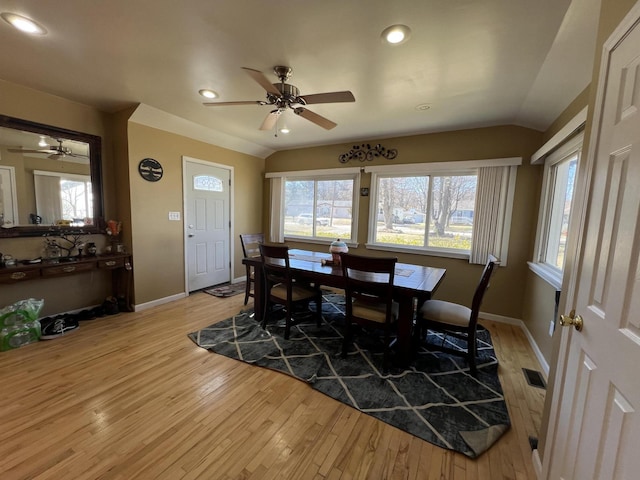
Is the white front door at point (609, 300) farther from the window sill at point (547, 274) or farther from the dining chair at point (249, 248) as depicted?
the dining chair at point (249, 248)

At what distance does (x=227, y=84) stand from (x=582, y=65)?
109 inches

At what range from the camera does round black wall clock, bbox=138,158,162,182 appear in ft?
10.9

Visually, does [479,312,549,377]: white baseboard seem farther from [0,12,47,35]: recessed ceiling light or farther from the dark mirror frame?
the dark mirror frame

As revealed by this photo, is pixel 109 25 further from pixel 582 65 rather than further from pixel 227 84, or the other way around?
pixel 582 65

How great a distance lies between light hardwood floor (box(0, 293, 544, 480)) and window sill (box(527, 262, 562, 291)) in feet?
2.60

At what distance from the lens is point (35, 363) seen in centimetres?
224

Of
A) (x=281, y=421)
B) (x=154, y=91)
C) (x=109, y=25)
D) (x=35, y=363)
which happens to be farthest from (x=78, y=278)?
(x=281, y=421)

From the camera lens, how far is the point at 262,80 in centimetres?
184

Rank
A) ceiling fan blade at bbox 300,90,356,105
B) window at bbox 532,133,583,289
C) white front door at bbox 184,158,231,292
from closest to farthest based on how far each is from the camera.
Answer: ceiling fan blade at bbox 300,90,356,105 < window at bbox 532,133,583,289 < white front door at bbox 184,158,231,292

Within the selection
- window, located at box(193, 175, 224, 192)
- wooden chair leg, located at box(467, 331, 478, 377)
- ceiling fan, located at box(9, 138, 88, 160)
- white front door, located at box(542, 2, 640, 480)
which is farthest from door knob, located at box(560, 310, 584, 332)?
ceiling fan, located at box(9, 138, 88, 160)

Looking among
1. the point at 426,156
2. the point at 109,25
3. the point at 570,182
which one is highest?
the point at 109,25

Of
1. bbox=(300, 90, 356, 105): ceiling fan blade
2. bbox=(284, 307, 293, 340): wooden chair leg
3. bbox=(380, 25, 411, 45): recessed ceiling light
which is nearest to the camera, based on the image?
bbox=(380, 25, 411, 45): recessed ceiling light

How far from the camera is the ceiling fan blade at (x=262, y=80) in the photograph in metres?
1.71

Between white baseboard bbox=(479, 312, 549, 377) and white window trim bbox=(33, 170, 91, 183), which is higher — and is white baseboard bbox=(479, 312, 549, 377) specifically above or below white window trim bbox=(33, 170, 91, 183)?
below
